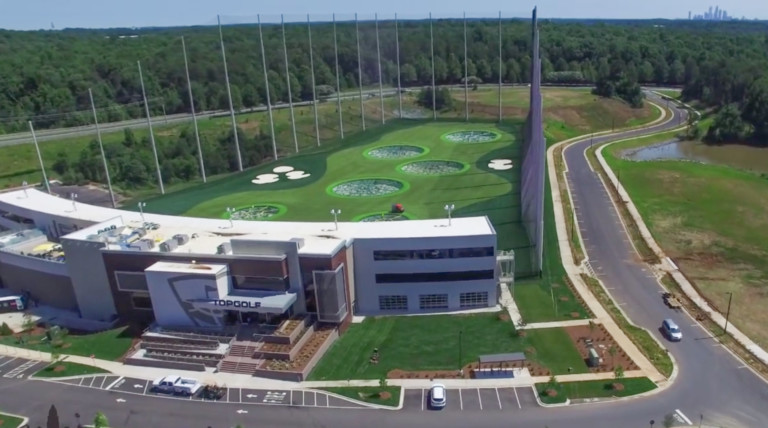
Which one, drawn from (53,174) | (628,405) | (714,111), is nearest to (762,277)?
(628,405)

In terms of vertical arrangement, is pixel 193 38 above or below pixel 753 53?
above

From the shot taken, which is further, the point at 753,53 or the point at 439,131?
the point at 753,53

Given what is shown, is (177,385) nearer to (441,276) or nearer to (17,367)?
(17,367)

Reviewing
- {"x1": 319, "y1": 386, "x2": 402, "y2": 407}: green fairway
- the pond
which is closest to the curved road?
{"x1": 319, "y1": 386, "x2": 402, "y2": 407}: green fairway

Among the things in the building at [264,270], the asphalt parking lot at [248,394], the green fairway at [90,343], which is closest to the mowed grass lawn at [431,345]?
the building at [264,270]

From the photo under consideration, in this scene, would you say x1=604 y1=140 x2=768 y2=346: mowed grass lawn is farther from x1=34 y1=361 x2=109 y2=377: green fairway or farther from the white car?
x1=34 y1=361 x2=109 y2=377: green fairway

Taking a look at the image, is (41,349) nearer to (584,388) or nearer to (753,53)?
(584,388)

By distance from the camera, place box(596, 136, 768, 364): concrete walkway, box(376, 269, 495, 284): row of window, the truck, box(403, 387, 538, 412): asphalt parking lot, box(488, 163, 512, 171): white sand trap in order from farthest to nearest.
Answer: box(488, 163, 512, 171): white sand trap
box(376, 269, 495, 284): row of window
box(596, 136, 768, 364): concrete walkway
the truck
box(403, 387, 538, 412): asphalt parking lot
